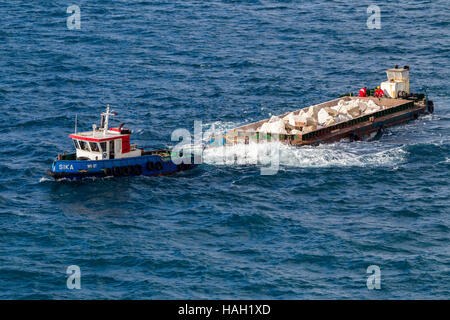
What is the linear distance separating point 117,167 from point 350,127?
2547 cm

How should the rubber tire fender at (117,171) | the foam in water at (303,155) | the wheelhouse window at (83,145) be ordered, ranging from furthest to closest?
the foam in water at (303,155), the wheelhouse window at (83,145), the rubber tire fender at (117,171)

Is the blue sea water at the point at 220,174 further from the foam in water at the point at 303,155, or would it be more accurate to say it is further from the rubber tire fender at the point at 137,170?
the rubber tire fender at the point at 137,170

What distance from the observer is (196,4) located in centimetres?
13688

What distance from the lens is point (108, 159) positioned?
6762 centimetres

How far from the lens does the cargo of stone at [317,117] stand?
254ft

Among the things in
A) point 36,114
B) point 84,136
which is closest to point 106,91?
point 36,114

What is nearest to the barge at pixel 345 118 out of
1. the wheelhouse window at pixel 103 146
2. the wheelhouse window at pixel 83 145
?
the wheelhouse window at pixel 103 146

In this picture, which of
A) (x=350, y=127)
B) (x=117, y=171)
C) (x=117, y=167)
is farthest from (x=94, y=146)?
(x=350, y=127)

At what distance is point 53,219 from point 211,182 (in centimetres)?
1423

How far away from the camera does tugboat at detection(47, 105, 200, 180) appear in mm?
66625

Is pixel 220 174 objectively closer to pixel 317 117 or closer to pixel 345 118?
pixel 317 117

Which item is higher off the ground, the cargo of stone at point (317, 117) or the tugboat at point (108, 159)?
the cargo of stone at point (317, 117)

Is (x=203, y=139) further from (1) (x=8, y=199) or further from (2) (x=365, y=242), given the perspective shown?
(2) (x=365, y=242)

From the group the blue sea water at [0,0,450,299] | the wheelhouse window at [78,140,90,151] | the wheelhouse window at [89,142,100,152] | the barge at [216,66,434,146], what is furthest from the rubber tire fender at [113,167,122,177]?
the barge at [216,66,434,146]
